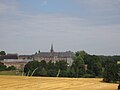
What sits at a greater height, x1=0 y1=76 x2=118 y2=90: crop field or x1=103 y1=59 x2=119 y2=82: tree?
x1=103 y1=59 x2=119 y2=82: tree

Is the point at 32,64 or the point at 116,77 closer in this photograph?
the point at 116,77

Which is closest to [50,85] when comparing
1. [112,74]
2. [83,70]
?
[112,74]

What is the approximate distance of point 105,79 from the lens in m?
59.5

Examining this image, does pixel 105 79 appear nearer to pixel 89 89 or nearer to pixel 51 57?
pixel 89 89

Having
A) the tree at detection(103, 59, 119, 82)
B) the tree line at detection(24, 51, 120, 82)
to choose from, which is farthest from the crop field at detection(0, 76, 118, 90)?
the tree at detection(103, 59, 119, 82)

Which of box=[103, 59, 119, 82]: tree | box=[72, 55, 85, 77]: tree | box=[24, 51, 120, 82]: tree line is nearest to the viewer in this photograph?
box=[103, 59, 119, 82]: tree

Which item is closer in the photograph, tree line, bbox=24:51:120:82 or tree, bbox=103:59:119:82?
tree, bbox=103:59:119:82

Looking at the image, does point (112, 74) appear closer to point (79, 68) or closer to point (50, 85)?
point (50, 85)

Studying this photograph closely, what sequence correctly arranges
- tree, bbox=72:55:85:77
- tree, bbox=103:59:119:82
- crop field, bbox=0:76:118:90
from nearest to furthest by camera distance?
crop field, bbox=0:76:118:90 → tree, bbox=103:59:119:82 → tree, bbox=72:55:85:77

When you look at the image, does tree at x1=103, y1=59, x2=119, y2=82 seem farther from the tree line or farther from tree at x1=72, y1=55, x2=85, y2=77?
tree at x1=72, y1=55, x2=85, y2=77

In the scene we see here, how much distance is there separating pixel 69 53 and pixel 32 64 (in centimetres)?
9665

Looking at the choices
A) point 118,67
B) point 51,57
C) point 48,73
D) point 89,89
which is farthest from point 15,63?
point 89,89

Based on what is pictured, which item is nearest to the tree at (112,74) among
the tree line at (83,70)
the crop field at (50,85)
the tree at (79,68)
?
the tree line at (83,70)

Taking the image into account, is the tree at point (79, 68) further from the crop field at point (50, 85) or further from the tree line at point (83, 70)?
the crop field at point (50, 85)
